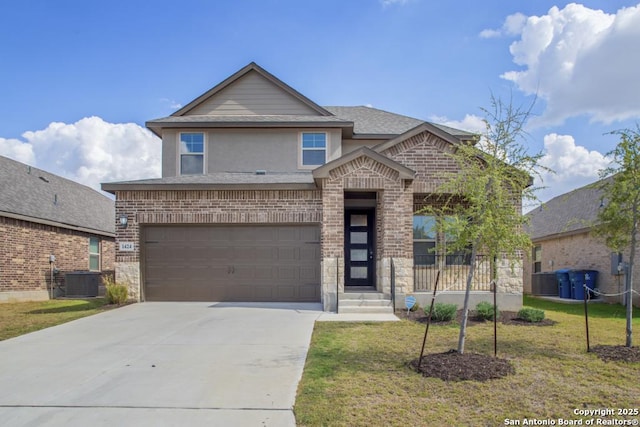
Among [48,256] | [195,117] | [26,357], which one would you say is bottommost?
[26,357]

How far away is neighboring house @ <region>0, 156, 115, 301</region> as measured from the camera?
50.6ft

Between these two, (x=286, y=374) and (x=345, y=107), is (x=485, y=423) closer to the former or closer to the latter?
(x=286, y=374)

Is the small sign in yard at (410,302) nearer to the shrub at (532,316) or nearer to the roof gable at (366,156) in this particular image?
the shrub at (532,316)

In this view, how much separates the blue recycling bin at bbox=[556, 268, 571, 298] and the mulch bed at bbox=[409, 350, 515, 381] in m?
12.4

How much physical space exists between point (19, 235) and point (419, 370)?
15239 millimetres

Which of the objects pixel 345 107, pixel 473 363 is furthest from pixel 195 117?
pixel 473 363

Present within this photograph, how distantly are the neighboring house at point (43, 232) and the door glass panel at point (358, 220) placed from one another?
37.7 feet

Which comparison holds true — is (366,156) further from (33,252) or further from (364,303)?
(33,252)

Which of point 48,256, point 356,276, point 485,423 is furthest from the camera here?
point 48,256

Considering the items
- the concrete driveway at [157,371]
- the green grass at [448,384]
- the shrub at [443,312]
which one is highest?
the shrub at [443,312]

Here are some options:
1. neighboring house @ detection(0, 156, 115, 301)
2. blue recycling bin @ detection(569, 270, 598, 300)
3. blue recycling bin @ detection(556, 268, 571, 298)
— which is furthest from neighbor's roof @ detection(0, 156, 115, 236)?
blue recycling bin @ detection(569, 270, 598, 300)

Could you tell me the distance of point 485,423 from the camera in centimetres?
464

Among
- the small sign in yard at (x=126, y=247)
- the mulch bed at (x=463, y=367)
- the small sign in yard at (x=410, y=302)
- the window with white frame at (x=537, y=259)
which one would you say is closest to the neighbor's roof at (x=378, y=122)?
the small sign in yard at (x=410, y=302)

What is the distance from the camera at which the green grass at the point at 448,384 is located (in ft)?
15.9
